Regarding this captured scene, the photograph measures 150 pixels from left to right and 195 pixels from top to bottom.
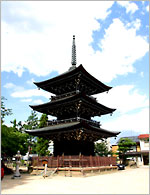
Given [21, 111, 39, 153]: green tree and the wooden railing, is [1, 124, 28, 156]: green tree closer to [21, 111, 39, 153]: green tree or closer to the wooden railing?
the wooden railing

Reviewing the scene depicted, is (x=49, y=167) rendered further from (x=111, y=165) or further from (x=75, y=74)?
(x=75, y=74)

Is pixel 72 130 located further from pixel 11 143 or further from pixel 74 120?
pixel 11 143

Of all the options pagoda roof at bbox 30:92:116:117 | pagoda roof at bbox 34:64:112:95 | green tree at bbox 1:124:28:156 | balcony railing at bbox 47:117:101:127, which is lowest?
green tree at bbox 1:124:28:156

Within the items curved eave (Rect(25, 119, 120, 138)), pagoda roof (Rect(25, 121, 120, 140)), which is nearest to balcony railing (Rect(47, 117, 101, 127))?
pagoda roof (Rect(25, 121, 120, 140))

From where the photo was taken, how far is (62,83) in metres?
26.2

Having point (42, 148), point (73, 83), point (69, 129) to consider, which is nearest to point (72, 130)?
point (69, 129)

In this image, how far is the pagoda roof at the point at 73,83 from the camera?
958 inches

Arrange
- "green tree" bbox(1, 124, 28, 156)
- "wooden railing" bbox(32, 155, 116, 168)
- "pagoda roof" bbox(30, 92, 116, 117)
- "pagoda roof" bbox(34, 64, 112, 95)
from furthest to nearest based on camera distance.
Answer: "pagoda roof" bbox(34, 64, 112, 95) → "green tree" bbox(1, 124, 28, 156) → "pagoda roof" bbox(30, 92, 116, 117) → "wooden railing" bbox(32, 155, 116, 168)

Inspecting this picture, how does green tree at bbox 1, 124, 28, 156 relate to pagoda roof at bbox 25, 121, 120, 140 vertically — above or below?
below

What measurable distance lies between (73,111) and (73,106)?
1.05 meters

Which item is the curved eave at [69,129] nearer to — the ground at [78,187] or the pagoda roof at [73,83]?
the pagoda roof at [73,83]

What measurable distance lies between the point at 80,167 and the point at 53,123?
26.5 feet

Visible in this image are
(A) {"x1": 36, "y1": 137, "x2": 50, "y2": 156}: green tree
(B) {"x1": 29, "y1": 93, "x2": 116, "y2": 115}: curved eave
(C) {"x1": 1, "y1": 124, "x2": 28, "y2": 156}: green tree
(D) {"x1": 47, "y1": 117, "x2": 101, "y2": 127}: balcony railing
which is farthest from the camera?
(A) {"x1": 36, "y1": 137, "x2": 50, "y2": 156}: green tree

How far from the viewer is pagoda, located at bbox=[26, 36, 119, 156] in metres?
22.6
